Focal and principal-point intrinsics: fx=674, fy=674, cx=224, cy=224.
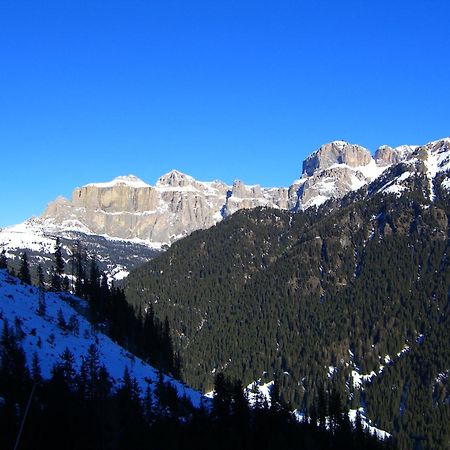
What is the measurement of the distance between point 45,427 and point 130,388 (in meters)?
26.4

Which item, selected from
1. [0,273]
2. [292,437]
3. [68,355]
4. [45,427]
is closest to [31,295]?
[0,273]

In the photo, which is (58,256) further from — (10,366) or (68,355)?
(10,366)

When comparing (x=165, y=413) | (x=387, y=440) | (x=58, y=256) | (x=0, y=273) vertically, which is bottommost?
(x=165, y=413)

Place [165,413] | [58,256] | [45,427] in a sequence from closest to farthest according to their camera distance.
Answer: [45,427] < [165,413] < [58,256]

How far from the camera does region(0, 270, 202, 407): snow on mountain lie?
92.7 meters

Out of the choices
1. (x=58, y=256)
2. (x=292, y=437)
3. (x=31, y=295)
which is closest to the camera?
(x=292, y=437)

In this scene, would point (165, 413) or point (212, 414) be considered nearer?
point (165, 413)

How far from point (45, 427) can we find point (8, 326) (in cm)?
3436

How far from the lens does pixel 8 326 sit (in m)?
92.7

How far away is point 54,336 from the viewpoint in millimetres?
99938

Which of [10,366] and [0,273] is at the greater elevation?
[0,273]

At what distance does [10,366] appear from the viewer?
7619 centimetres

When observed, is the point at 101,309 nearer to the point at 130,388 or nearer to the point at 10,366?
the point at 130,388

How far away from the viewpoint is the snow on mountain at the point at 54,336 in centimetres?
9269
